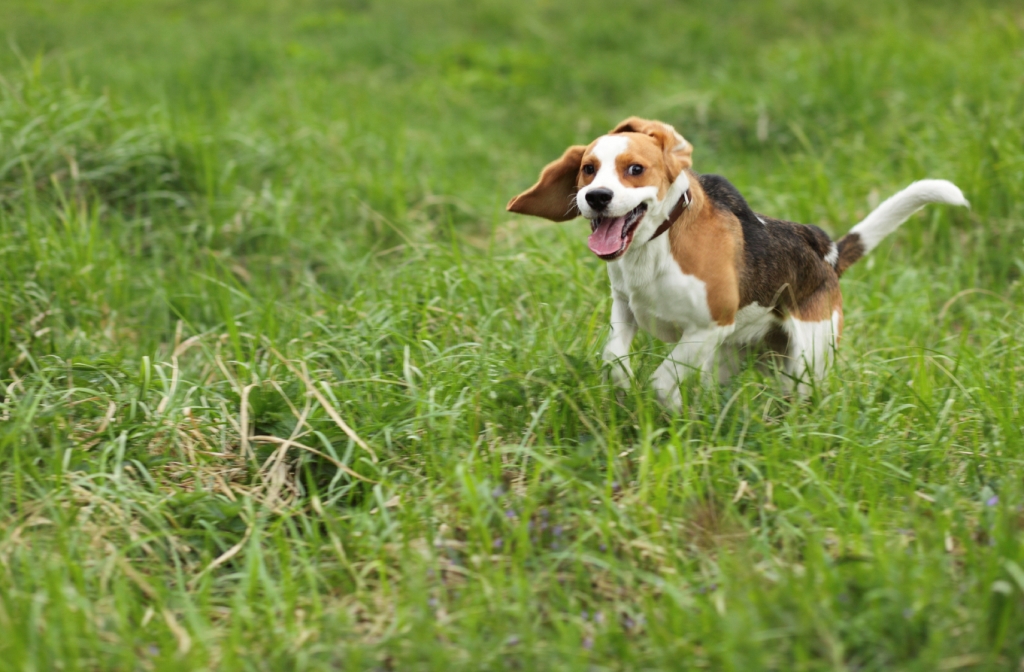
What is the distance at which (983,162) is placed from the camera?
5.46 metres

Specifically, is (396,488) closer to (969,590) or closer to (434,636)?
(434,636)

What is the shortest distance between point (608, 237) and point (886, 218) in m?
1.41

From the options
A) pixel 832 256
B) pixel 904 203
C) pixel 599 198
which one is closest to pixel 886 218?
pixel 904 203

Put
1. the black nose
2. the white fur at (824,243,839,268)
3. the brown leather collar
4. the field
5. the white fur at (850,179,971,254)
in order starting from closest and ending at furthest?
the field → the black nose → the brown leather collar → the white fur at (850,179,971,254) → the white fur at (824,243,839,268)

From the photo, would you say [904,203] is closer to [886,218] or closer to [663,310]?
[886,218]

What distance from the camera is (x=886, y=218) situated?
391 centimetres

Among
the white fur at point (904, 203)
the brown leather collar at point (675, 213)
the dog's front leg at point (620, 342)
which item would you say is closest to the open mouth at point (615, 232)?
the brown leather collar at point (675, 213)

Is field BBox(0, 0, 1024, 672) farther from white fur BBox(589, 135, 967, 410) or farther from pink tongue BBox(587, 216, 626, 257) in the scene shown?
pink tongue BBox(587, 216, 626, 257)

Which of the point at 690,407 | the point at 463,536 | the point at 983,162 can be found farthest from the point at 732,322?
the point at 983,162

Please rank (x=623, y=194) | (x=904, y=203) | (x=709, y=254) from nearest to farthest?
(x=623, y=194) → (x=709, y=254) → (x=904, y=203)

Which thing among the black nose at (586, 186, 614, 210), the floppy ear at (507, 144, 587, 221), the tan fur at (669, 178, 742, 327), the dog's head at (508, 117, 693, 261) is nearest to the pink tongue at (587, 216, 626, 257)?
the dog's head at (508, 117, 693, 261)

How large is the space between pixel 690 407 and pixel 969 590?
1058 mm

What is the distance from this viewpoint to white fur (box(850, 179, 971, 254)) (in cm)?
369

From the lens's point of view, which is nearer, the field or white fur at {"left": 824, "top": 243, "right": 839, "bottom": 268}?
the field
